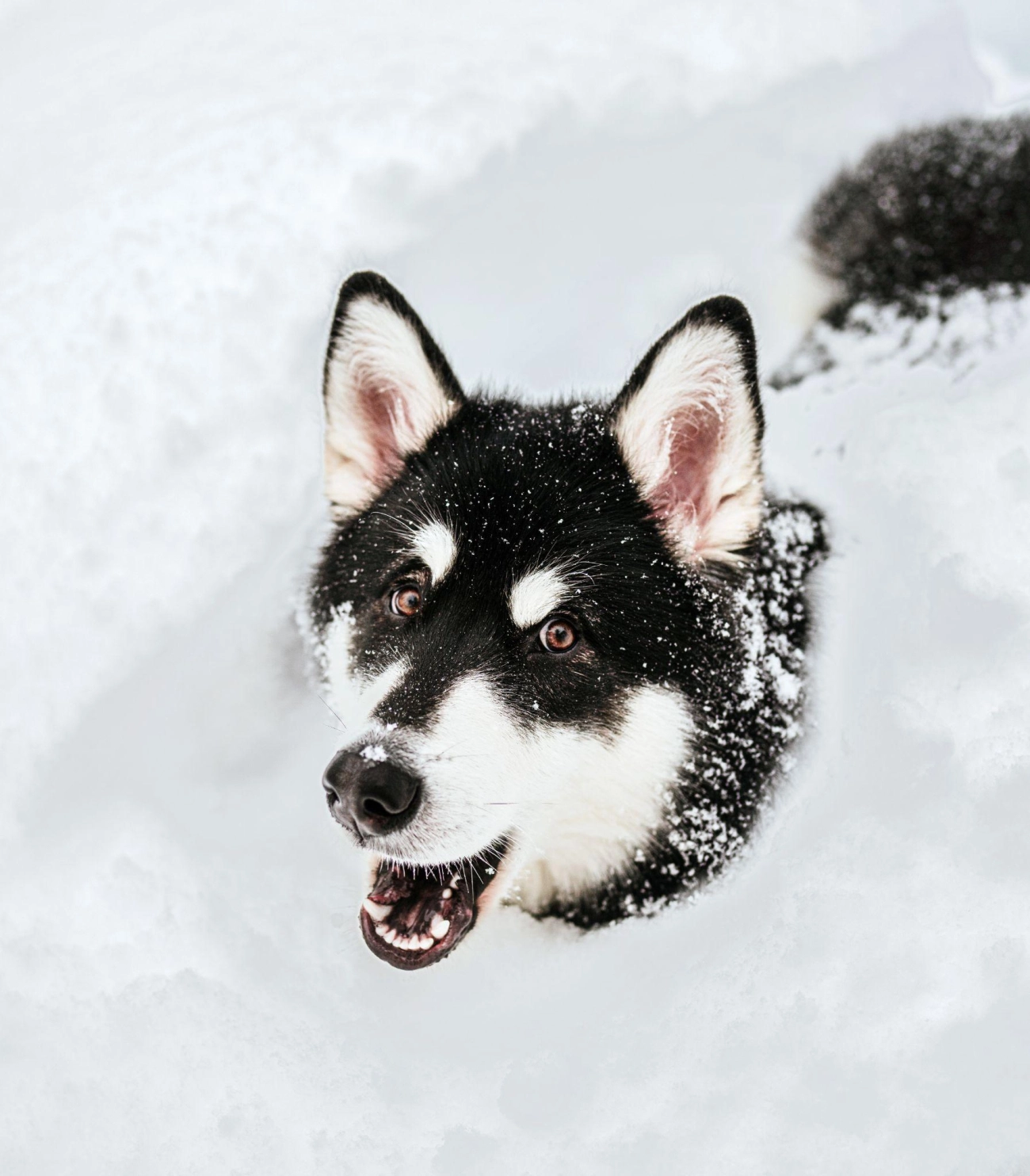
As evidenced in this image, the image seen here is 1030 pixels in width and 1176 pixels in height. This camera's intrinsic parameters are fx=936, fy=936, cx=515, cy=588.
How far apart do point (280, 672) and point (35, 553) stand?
2.93 ft

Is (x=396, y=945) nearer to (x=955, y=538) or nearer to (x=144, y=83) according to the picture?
(x=955, y=538)

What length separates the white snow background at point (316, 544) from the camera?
7.51 ft

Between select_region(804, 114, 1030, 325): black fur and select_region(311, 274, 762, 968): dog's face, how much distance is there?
1.86m

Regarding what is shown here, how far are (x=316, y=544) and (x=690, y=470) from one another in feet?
4.51

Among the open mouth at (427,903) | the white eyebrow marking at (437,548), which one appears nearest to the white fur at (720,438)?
the white eyebrow marking at (437,548)

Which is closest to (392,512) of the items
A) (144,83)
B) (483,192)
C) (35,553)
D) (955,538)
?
(35,553)

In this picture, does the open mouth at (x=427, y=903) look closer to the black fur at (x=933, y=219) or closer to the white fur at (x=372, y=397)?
the white fur at (x=372, y=397)

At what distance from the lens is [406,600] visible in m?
2.38

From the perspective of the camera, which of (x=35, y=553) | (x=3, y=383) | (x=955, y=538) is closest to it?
(x=955, y=538)

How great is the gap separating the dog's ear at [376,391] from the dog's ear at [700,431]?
526 mm

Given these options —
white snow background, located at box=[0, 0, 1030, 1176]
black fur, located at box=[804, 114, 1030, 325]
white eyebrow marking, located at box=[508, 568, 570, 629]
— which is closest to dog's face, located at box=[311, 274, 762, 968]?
white eyebrow marking, located at box=[508, 568, 570, 629]

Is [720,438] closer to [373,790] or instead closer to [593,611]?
[593,611]

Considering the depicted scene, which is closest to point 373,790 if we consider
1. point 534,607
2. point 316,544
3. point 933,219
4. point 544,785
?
point 544,785

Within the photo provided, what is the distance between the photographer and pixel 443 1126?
229 cm
